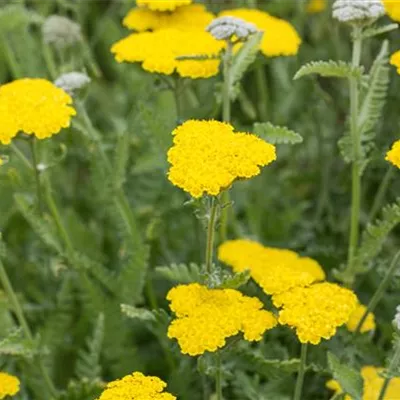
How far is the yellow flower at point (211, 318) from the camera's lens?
5.10ft

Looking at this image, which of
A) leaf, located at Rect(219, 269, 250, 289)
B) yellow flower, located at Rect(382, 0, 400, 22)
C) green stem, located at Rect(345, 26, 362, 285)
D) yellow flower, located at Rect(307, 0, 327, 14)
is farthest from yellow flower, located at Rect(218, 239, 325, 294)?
yellow flower, located at Rect(307, 0, 327, 14)

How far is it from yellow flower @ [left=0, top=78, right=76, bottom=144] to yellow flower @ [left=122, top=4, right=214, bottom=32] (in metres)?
0.41

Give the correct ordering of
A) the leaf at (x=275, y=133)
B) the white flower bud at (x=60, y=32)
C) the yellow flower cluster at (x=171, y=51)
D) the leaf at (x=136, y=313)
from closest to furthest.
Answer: the leaf at (x=136, y=313), the leaf at (x=275, y=133), the yellow flower cluster at (x=171, y=51), the white flower bud at (x=60, y=32)

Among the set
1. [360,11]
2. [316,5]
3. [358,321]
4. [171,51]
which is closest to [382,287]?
[358,321]

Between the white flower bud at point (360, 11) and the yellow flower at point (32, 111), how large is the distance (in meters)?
0.60

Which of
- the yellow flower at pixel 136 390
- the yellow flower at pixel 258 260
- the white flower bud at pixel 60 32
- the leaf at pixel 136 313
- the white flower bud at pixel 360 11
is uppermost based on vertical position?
the white flower bud at pixel 360 11

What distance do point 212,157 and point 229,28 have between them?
429mm

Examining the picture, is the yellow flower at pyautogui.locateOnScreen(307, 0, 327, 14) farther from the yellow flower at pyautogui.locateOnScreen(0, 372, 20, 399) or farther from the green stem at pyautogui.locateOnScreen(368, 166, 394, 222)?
the yellow flower at pyautogui.locateOnScreen(0, 372, 20, 399)

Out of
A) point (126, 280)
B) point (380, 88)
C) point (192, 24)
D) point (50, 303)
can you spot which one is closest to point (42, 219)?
point (126, 280)

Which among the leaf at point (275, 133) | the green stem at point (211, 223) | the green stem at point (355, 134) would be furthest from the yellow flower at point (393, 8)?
the green stem at point (211, 223)

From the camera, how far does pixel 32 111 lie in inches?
71.6

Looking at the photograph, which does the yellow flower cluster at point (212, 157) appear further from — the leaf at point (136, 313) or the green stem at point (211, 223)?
the leaf at point (136, 313)

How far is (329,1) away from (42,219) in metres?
1.07

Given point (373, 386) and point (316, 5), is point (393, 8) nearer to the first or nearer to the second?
point (316, 5)
